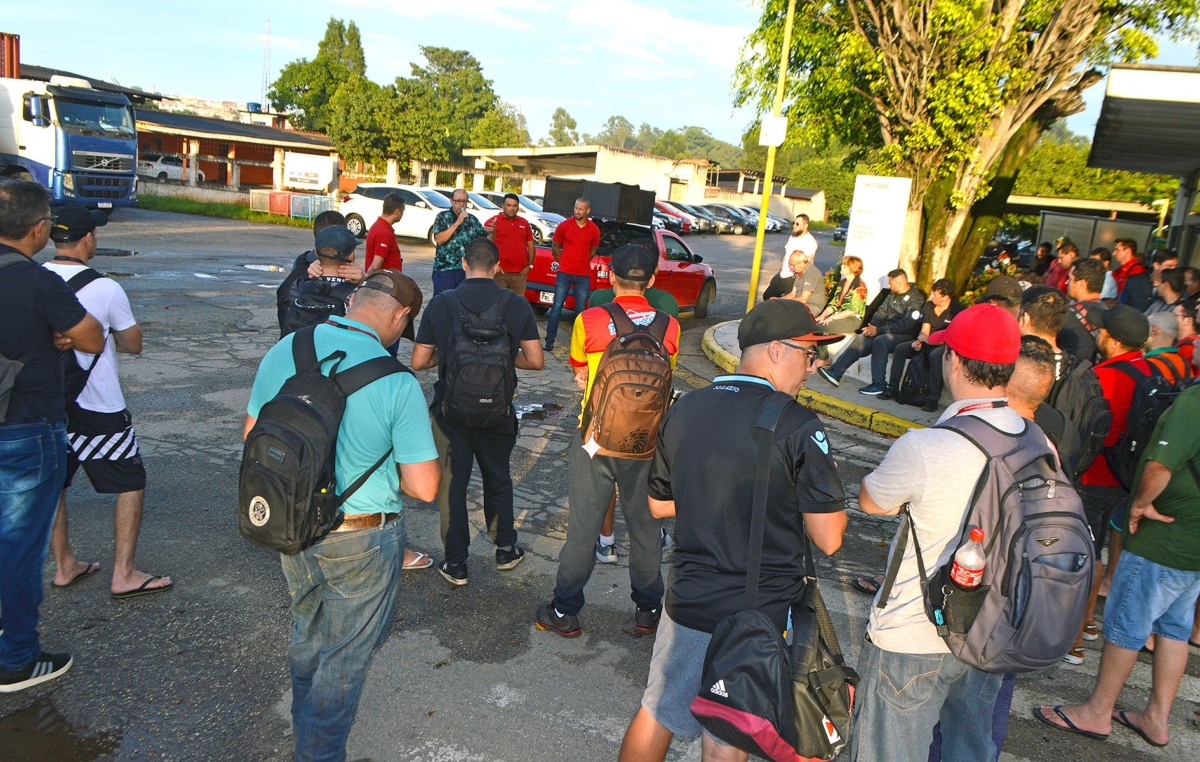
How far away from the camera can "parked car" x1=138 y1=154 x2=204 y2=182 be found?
32.6m

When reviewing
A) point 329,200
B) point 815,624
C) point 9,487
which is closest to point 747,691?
point 815,624

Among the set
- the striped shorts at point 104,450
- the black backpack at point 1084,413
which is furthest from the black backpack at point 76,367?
the black backpack at point 1084,413

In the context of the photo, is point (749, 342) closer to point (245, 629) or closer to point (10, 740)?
point (245, 629)

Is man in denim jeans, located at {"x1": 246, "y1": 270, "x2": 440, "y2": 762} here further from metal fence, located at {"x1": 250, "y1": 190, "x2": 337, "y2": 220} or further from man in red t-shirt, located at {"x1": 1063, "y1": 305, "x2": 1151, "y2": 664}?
metal fence, located at {"x1": 250, "y1": 190, "x2": 337, "y2": 220}

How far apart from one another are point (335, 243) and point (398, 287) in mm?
1075

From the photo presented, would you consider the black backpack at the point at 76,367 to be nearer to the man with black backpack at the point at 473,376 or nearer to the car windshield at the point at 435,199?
the man with black backpack at the point at 473,376

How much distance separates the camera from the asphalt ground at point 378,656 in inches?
127

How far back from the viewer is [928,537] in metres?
2.56

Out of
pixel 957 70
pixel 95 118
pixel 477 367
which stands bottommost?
pixel 477 367

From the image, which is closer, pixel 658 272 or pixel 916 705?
pixel 916 705

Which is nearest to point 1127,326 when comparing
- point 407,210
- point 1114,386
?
point 1114,386

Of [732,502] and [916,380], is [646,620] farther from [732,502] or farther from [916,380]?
[916,380]

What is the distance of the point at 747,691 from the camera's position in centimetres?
225

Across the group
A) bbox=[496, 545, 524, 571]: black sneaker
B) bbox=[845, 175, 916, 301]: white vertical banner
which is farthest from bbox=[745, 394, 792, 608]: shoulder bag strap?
bbox=[845, 175, 916, 301]: white vertical banner
